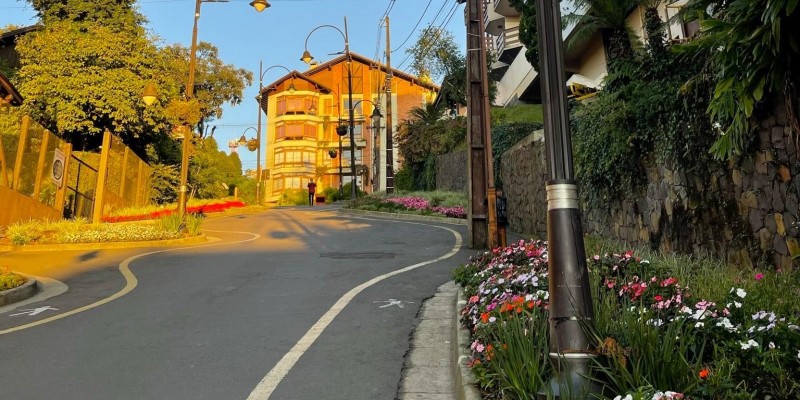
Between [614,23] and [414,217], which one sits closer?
[614,23]

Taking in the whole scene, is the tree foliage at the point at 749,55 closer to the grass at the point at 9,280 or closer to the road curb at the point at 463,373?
the road curb at the point at 463,373

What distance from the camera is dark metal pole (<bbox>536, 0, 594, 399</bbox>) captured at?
315 centimetres

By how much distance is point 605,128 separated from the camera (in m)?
9.49

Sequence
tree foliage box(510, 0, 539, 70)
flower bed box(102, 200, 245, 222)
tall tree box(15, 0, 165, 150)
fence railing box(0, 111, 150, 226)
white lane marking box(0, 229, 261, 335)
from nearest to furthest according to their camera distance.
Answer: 1. white lane marking box(0, 229, 261, 335)
2. fence railing box(0, 111, 150, 226)
3. flower bed box(102, 200, 245, 222)
4. tree foliage box(510, 0, 539, 70)
5. tall tree box(15, 0, 165, 150)

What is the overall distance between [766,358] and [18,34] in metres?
39.8

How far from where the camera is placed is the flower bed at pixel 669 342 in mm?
3029

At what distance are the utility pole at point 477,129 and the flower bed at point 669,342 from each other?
870 centimetres

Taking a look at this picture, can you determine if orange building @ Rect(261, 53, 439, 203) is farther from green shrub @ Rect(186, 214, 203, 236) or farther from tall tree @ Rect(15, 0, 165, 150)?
green shrub @ Rect(186, 214, 203, 236)

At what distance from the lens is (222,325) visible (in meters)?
6.74

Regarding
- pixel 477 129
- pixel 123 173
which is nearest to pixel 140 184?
pixel 123 173

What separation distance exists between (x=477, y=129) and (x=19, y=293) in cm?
981

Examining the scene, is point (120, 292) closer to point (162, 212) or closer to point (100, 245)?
point (100, 245)

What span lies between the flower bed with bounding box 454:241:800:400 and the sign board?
18759mm

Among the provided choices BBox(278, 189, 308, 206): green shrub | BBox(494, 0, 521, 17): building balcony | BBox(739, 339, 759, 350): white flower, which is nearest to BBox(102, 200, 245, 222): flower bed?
BBox(739, 339, 759, 350): white flower
